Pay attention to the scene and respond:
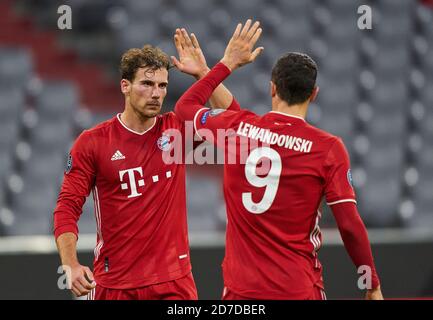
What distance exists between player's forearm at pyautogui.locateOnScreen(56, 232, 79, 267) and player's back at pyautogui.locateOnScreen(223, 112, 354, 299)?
2.59 ft

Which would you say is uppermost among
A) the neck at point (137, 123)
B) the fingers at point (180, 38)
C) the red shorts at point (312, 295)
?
the fingers at point (180, 38)

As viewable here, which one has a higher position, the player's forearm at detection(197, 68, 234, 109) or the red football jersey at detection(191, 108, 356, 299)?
the player's forearm at detection(197, 68, 234, 109)

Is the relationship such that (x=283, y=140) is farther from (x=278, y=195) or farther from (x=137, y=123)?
(x=137, y=123)

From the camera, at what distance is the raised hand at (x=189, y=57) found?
4078 mm

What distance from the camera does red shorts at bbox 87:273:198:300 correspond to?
4.05 meters

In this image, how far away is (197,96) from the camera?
3.81 metres

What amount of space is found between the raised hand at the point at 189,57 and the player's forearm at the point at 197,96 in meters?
0.24

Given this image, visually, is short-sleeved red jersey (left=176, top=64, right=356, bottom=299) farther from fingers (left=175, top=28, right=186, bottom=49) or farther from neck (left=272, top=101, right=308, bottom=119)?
fingers (left=175, top=28, right=186, bottom=49)

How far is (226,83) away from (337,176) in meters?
4.96

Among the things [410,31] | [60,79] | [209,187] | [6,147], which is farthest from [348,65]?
[6,147]

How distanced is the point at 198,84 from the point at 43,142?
4.36m

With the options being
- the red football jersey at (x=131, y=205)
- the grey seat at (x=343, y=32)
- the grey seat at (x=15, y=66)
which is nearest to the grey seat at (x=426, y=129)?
the grey seat at (x=343, y=32)

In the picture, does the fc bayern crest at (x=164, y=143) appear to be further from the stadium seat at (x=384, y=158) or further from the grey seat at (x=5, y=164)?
the stadium seat at (x=384, y=158)

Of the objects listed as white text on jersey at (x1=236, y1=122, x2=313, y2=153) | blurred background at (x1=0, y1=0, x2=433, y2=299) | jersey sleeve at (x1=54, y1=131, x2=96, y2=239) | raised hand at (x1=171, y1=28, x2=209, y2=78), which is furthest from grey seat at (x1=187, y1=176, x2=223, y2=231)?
white text on jersey at (x1=236, y1=122, x2=313, y2=153)
